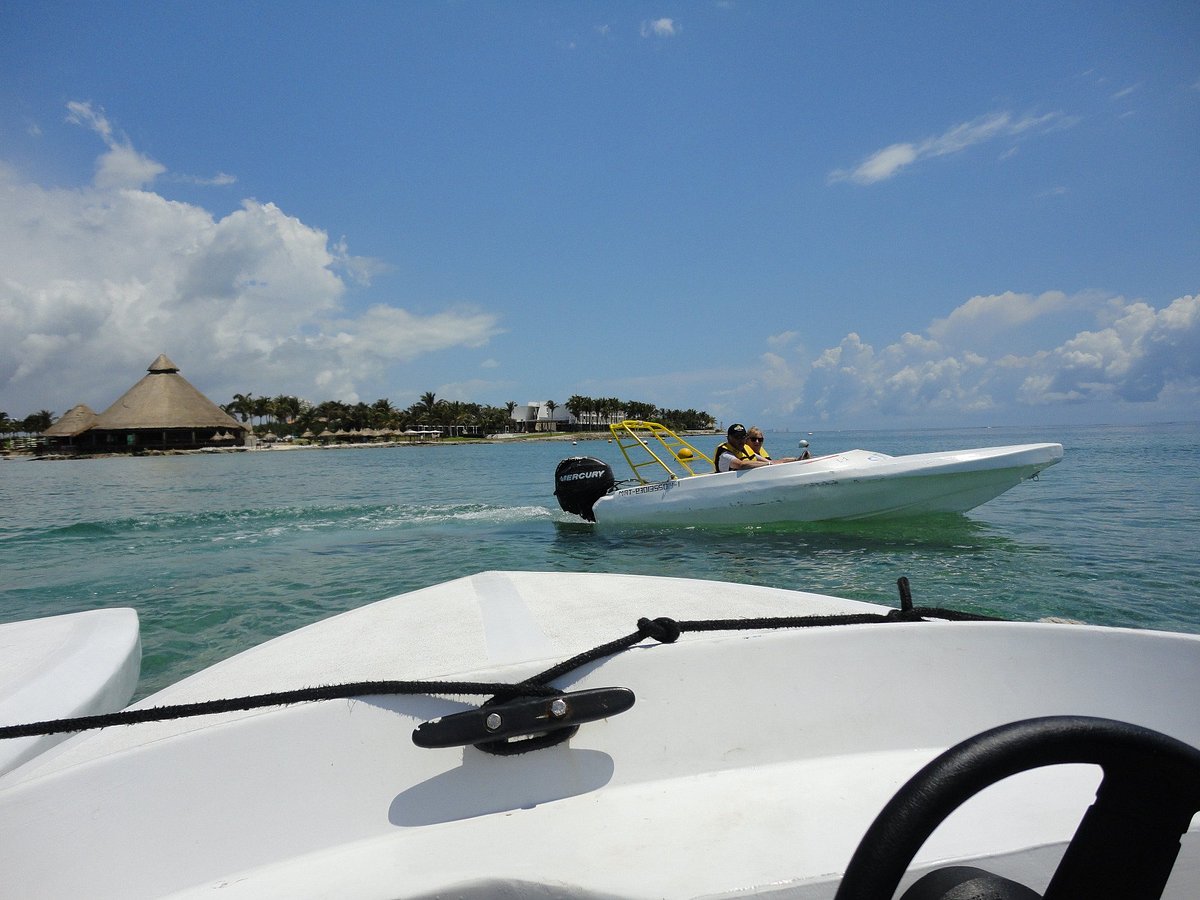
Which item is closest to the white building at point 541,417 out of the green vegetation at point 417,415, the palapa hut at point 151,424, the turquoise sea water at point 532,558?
the green vegetation at point 417,415

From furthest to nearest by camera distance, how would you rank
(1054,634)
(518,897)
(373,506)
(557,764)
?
(373,506)
(1054,634)
(557,764)
(518,897)

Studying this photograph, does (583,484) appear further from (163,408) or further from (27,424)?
(27,424)

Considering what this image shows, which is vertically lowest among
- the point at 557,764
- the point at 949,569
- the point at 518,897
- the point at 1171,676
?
the point at 949,569

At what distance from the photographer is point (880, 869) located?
59 centimetres

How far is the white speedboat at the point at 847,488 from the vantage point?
9.20 m

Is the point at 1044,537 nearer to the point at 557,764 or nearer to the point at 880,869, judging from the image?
the point at 557,764

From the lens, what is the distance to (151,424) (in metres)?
81.2

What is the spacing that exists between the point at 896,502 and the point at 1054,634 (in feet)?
27.8

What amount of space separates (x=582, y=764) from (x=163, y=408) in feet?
332

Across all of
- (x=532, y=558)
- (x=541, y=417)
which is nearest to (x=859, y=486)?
(x=532, y=558)

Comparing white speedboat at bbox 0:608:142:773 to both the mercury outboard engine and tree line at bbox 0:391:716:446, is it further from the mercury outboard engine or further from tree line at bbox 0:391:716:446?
tree line at bbox 0:391:716:446

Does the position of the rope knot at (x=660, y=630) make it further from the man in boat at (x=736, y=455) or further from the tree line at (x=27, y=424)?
the tree line at (x=27, y=424)

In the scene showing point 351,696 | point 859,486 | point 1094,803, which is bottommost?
point 859,486

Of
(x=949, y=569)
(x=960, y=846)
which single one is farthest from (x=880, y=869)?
(x=949, y=569)
